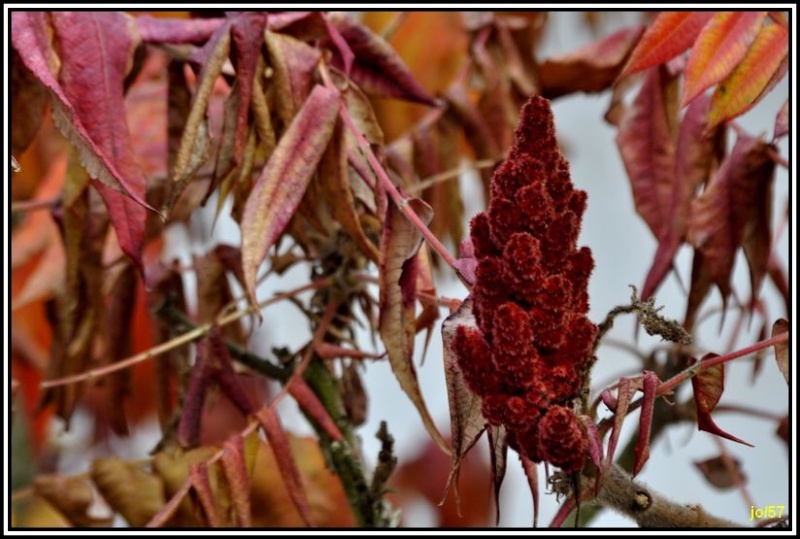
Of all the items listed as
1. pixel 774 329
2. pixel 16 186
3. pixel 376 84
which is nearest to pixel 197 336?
pixel 376 84

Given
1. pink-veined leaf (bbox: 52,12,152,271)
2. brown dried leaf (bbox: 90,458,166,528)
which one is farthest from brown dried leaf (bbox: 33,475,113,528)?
pink-veined leaf (bbox: 52,12,152,271)

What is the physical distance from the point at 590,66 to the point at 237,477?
471mm

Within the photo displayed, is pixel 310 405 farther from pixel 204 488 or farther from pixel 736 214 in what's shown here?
pixel 736 214

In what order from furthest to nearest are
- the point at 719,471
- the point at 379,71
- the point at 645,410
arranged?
the point at 719,471, the point at 379,71, the point at 645,410

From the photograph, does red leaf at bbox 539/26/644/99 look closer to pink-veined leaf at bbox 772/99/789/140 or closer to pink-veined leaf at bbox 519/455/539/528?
pink-veined leaf at bbox 772/99/789/140

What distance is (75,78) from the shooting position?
2.22 feet

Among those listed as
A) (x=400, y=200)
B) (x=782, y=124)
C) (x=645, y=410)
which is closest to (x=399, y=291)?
(x=400, y=200)

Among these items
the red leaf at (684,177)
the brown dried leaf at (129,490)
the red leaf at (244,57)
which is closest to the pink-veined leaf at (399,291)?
the red leaf at (244,57)

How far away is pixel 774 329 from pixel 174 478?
50 cm

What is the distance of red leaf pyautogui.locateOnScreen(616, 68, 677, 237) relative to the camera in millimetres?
794

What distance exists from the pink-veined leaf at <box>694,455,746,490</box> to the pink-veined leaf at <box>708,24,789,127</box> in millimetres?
375

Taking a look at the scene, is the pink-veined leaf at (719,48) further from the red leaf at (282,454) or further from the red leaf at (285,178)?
the red leaf at (282,454)
